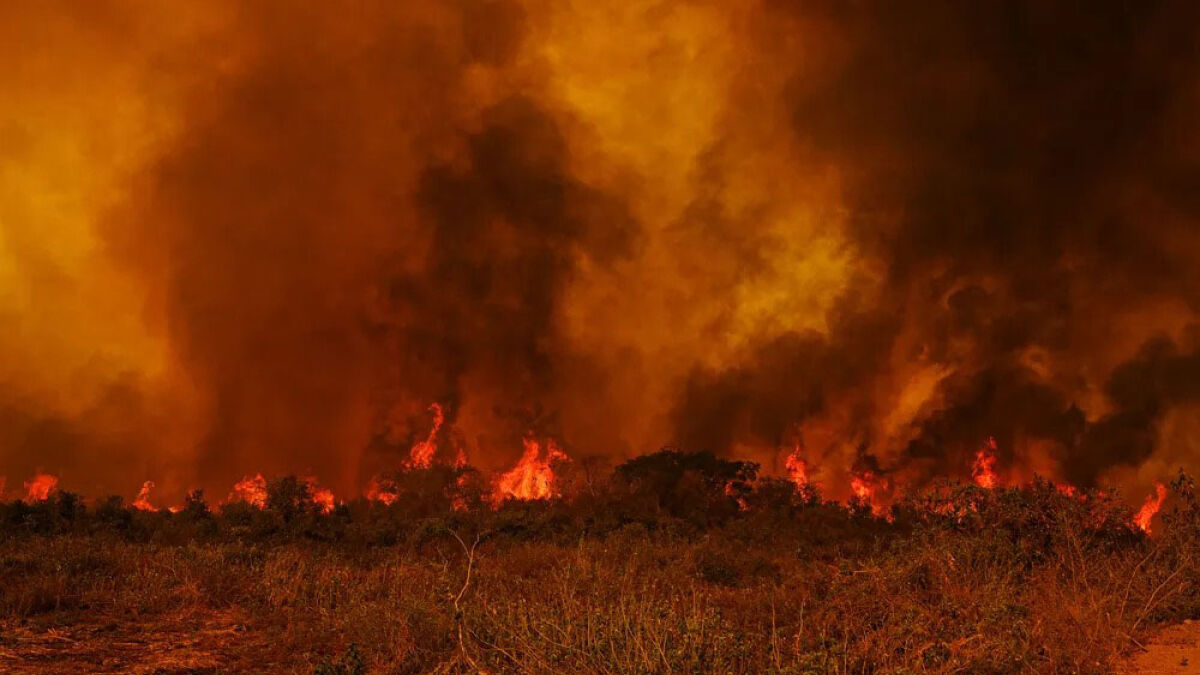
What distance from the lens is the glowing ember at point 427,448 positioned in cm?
3678

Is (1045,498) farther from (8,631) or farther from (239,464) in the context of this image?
(239,464)

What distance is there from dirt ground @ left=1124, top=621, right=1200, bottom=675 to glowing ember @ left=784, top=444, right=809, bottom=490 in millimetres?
26673

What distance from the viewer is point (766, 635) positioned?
32.1ft

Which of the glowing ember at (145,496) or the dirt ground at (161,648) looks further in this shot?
the glowing ember at (145,496)

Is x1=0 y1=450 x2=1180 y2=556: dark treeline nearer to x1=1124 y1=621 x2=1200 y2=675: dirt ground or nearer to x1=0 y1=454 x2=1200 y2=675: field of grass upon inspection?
x1=0 y1=454 x2=1200 y2=675: field of grass

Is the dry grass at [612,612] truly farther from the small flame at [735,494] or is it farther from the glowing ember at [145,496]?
the glowing ember at [145,496]

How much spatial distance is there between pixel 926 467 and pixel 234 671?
34.8m

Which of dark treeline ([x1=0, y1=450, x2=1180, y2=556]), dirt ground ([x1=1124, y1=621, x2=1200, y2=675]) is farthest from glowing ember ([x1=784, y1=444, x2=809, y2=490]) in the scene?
dirt ground ([x1=1124, y1=621, x2=1200, y2=675])

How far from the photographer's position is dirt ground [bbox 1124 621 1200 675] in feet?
28.1

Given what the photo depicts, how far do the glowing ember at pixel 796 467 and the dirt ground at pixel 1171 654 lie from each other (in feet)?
87.5

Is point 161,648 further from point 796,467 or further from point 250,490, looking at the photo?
point 796,467

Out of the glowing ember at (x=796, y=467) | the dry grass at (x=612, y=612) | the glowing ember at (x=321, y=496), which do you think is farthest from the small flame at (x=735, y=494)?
the glowing ember at (x=321, y=496)

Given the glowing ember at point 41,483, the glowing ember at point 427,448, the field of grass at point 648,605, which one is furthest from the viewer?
the glowing ember at point 427,448

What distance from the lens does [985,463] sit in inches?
1437
